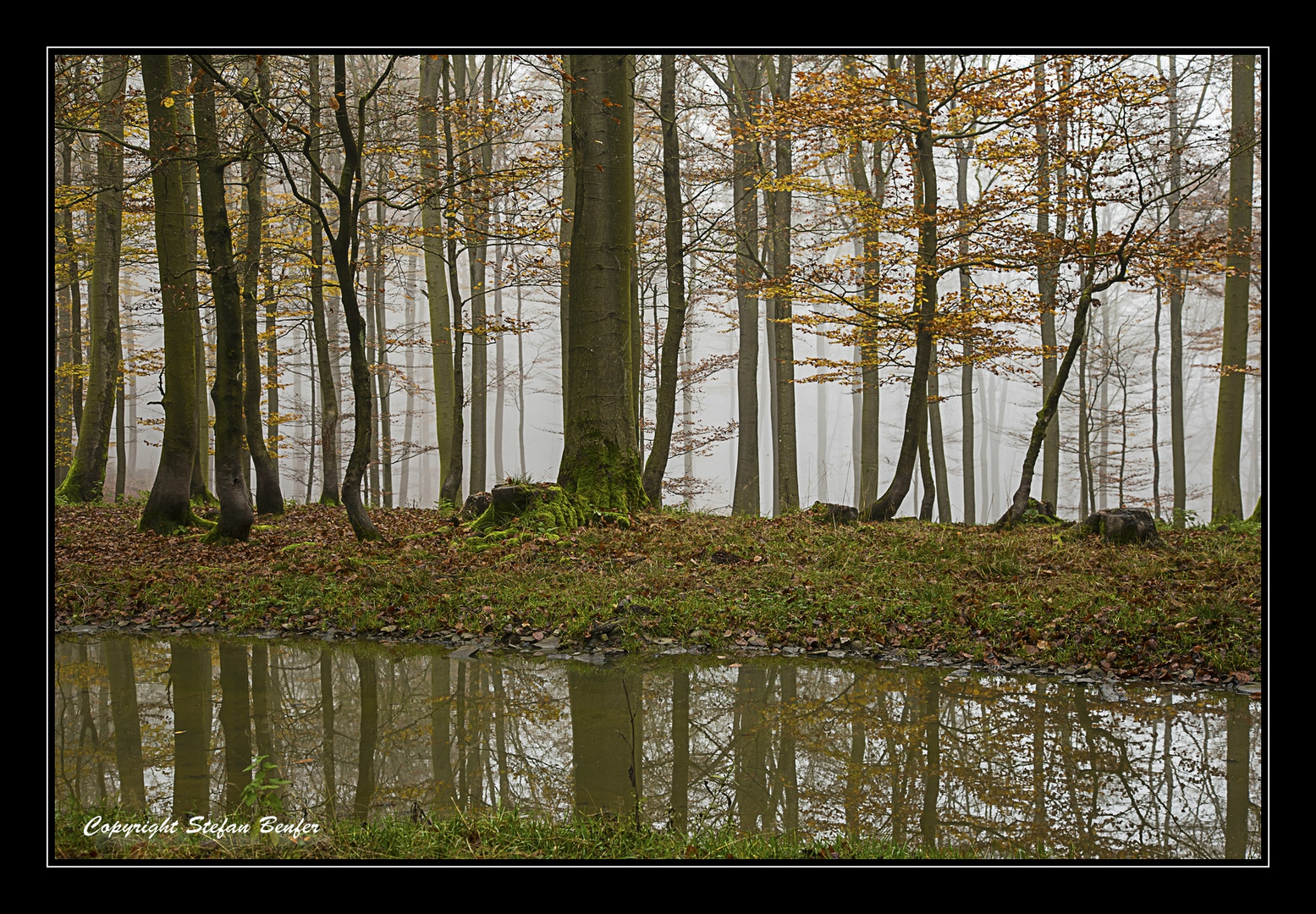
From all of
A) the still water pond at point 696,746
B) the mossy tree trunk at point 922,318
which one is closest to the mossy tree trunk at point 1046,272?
the mossy tree trunk at point 922,318

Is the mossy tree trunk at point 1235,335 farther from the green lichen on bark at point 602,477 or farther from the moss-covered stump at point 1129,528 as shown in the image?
the green lichen on bark at point 602,477

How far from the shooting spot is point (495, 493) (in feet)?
34.0

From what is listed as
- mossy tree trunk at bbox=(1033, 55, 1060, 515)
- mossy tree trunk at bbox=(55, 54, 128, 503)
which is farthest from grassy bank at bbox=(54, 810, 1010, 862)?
mossy tree trunk at bbox=(55, 54, 128, 503)

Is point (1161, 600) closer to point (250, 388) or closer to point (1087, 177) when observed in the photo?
point (1087, 177)

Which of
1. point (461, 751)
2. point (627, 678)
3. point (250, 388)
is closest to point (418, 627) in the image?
point (627, 678)

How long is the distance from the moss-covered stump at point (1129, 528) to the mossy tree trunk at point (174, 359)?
1205cm

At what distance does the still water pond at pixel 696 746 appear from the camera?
3.78m

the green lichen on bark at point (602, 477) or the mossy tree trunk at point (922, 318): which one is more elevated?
the mossy tree trunk at point (922, 318)

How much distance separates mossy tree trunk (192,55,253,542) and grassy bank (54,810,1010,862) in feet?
25.4

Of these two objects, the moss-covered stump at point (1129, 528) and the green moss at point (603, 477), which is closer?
the moss-covered stump at point (1129, 528)

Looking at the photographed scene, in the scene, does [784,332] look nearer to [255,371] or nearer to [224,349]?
[255,371]

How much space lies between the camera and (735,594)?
770cm

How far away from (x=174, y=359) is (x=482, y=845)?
10499mm

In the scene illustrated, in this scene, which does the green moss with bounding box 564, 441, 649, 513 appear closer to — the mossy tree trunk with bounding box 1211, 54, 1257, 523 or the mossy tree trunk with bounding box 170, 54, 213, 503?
the mossy tree trunk with bounding box 170, 54, 213, 503
